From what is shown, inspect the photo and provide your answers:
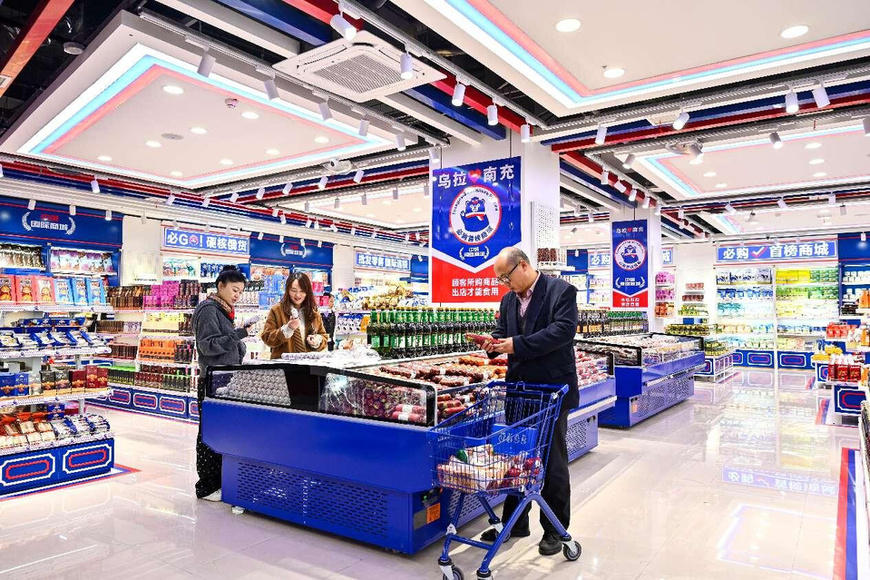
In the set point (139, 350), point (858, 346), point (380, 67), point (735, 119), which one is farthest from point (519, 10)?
point (139, 350)

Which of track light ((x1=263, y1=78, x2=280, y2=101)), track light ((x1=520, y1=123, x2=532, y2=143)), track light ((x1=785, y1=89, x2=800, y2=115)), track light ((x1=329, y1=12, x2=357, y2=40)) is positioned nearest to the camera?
track light ((x1=329, y1=12, x2=357, y2=40))

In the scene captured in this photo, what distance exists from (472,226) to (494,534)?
14.7 feet

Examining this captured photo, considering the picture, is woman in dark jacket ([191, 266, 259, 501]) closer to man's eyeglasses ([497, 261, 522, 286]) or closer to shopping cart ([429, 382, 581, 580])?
shopping cart ([429, 382, 581, 580])

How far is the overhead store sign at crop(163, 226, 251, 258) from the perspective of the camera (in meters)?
12.6

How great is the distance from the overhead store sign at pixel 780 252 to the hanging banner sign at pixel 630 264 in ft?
22.8

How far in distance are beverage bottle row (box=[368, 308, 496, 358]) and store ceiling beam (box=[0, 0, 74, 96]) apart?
3198 mm

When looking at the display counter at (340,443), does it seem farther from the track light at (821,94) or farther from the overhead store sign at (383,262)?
the overhead store sign at (383,262)

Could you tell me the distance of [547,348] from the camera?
11.1 feet

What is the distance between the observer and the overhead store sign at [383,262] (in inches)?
704

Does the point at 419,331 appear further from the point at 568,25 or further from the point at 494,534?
the point at 568,25

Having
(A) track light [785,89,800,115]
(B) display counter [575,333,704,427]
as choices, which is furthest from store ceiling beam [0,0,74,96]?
(A) track light [785,89,800,115]

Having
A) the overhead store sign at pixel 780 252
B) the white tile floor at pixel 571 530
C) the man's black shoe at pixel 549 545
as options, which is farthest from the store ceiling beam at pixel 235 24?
the overhead store sign at pixel 780 252

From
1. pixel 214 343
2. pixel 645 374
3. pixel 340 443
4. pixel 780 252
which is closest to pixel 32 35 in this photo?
pixel 214 343

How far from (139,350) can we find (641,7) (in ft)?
27.0
